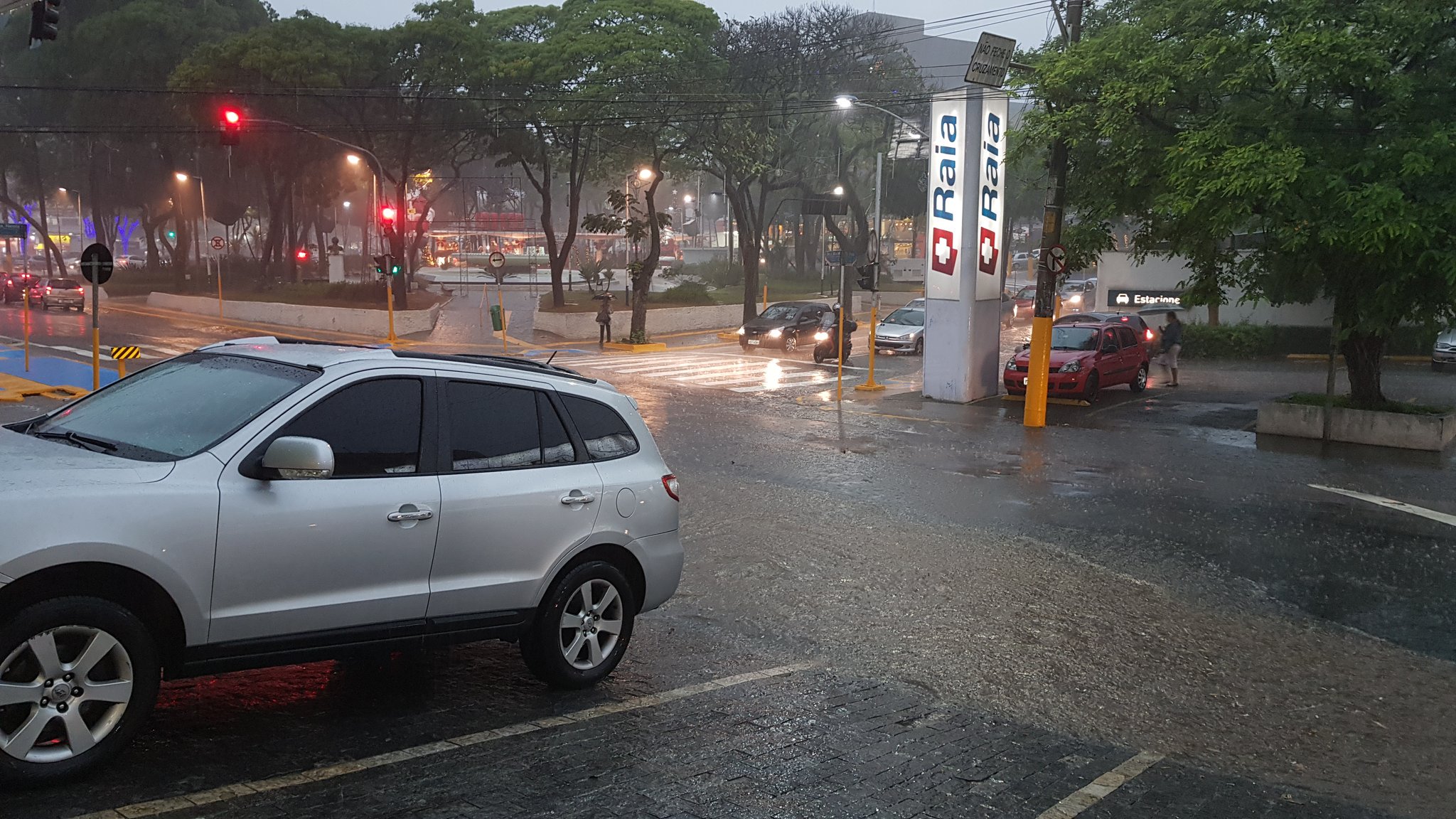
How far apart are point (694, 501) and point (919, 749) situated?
6.99 m

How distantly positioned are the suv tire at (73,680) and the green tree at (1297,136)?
596 inches

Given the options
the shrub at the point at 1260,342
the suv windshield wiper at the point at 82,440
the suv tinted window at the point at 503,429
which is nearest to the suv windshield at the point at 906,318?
the shrub at the point at 1260,342

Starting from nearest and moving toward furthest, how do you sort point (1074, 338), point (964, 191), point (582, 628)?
point (582, 628)
point (964, 191)
point (1074, 338)

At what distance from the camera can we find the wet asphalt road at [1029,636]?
556 centimetres

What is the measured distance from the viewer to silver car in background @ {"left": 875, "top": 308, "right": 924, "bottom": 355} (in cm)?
3534

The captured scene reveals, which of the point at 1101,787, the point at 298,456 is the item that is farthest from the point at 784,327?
the point at 298,456

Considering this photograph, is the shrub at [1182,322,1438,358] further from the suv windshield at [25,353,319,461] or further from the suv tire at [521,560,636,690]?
the suv windshield at [25,353,319,461]

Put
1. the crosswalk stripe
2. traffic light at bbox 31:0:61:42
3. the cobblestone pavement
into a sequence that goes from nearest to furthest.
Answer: the cobblestone pavement
traffic light at bbox 31:0:61:42
the crosswalk stripe

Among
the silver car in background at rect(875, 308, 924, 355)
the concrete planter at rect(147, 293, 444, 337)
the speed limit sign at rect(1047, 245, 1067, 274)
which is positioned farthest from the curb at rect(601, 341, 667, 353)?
the speed limit sign at rect(1047, 245, 1067, 274)

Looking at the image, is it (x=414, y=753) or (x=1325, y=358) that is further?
(x=1325, y=358)

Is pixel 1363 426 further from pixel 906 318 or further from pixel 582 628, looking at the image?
pixel 906 318

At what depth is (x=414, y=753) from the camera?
213 inches

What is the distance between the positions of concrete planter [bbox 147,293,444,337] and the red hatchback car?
24.1m

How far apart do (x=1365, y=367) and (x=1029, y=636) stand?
14.3 m
